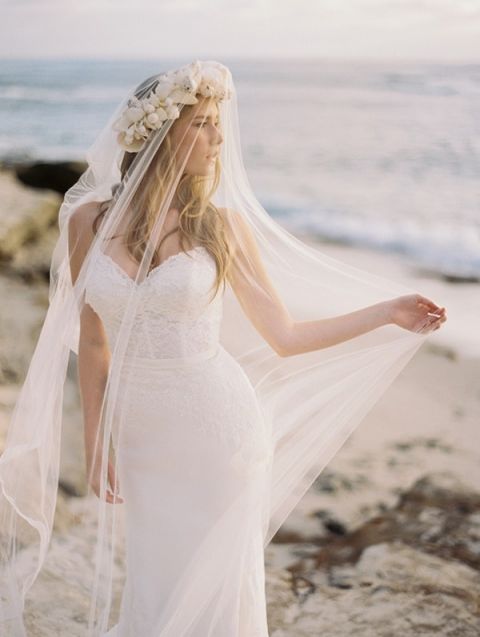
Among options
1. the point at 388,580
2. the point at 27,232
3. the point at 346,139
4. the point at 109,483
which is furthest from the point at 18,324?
the point at 346,139

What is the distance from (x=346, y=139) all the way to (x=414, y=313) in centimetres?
1965

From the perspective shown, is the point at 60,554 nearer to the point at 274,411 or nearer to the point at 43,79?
the point at 274,411

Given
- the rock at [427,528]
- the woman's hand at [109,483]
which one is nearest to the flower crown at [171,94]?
the woman's hand at [109,483]

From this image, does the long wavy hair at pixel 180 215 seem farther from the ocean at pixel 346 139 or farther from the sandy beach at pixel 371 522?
the ocean at pixel 346 139

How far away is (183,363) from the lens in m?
2.47

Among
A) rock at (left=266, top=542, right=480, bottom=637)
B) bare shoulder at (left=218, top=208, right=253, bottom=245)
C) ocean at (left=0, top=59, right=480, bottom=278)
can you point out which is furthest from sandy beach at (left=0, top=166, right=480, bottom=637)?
ocean at (left=0, top=59, right=480, bottom=278)

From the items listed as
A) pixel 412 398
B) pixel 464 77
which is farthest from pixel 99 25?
pixel 412 398

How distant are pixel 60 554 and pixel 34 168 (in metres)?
9.59

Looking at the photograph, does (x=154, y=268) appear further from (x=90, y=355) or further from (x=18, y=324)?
(x=18, y=324)

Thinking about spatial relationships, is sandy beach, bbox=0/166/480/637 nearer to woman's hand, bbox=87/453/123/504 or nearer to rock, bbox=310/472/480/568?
rock, bbox=310/472/480/568

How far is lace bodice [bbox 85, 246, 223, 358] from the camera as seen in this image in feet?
7.85

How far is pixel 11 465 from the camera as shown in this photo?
288cm

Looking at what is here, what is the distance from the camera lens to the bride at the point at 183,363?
2.45m

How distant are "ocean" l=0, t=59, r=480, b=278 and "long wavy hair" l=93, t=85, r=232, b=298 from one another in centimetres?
853
